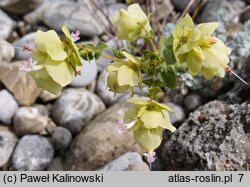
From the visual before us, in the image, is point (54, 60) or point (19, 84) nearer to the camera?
point (54, 60)

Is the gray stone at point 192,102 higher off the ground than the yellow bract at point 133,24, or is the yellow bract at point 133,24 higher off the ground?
the yellow bract at point 133,24

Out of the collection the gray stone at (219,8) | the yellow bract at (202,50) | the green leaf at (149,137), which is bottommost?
the gray stone at (219,8)

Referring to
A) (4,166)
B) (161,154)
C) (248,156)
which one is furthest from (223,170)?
(4,166)

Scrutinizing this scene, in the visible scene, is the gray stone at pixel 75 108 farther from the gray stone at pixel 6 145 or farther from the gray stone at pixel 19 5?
the gray stone at pixel 19 5

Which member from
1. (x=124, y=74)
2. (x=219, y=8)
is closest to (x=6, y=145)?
(x=124, y=74)

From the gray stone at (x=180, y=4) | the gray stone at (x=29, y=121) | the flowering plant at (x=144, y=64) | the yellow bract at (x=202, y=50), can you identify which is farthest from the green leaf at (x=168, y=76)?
the gray stone at (x=180, y=4)

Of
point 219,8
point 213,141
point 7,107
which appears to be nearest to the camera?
point 213,141

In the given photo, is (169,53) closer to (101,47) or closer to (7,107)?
(101,47)
